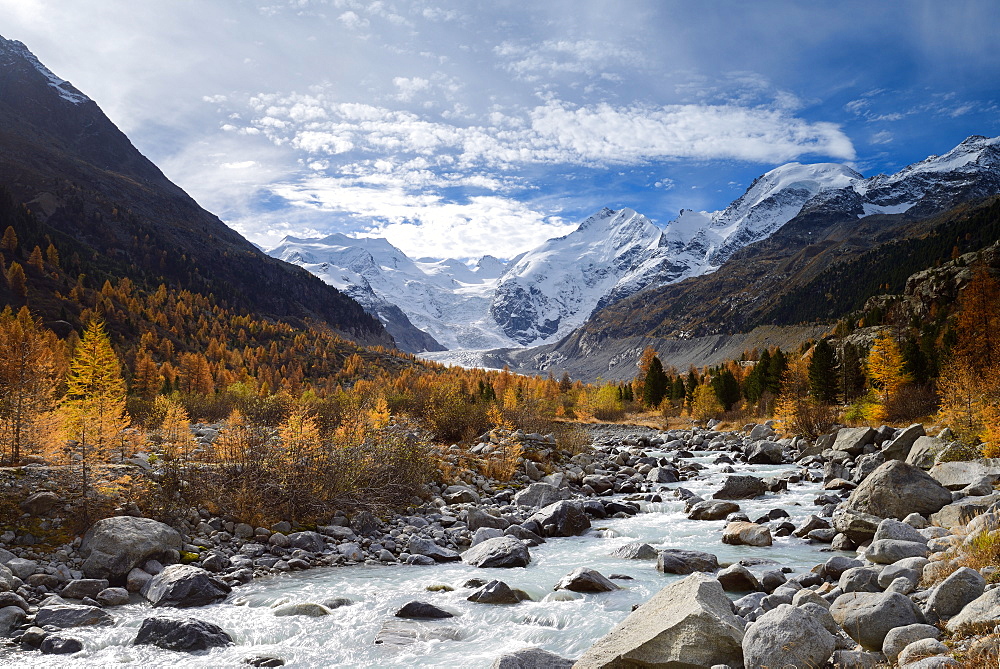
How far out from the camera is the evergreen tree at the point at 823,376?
6575 centimetres

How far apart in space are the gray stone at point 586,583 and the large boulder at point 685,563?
1.97m

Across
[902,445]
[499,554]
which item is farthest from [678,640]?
[902,445]

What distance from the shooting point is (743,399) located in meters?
87.8

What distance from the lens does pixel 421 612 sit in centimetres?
1212

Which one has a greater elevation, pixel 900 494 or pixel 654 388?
pixel 900 494

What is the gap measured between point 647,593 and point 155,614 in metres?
10.6

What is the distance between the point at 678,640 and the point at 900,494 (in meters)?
A: 13.8

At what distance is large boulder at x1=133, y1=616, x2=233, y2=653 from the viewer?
1047 centimetres

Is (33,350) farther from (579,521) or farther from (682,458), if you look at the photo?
(682,458)

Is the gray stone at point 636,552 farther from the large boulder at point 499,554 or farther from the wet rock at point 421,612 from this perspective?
the wet rock at point 421,612

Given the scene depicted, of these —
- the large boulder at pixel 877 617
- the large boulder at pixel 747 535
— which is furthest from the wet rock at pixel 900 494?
the large boulder at pixel 877 617

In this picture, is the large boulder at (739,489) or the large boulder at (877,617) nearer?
the large boulder at (877,617)

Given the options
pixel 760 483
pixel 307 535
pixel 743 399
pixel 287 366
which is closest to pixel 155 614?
pixel 307 535

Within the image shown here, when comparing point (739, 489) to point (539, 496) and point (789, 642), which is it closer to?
point (539, 496)
